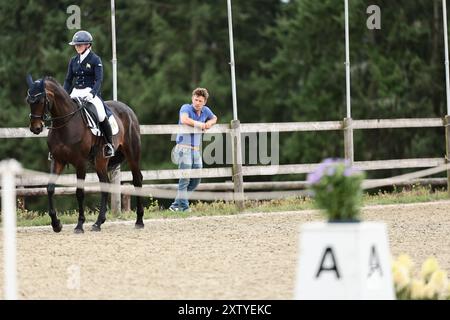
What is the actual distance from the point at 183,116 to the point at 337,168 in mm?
9167

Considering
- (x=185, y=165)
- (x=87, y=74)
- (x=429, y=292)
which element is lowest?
(x=429, y=292)

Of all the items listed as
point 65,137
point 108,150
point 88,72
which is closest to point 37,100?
point 65,137

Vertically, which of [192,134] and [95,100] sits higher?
[95,100]

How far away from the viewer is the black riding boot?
14.2 m

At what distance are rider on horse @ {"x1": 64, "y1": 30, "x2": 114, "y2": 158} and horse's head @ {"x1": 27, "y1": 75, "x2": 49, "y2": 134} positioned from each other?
0.81 m

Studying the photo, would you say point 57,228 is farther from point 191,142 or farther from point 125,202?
point 191,142

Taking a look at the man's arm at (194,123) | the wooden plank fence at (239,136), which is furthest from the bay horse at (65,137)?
the man's arm at (194,123)

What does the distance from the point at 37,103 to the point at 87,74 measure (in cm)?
107

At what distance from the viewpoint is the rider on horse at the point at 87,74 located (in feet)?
45.8

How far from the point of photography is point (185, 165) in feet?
54.0

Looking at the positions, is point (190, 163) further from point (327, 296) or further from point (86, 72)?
point (327, 296)

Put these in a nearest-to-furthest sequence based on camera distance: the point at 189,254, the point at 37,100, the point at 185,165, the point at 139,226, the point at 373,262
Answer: the point at 373,262, the point at 189,254, the point at 37,100, the point at 139,226, the point at 185,165
